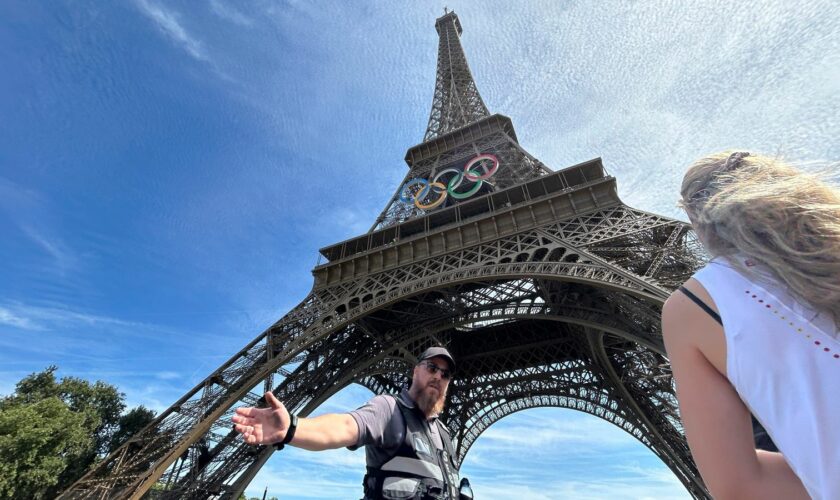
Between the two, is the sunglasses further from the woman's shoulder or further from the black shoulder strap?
the woman's shoulder

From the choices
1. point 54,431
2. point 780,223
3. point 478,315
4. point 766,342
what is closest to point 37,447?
point 54,431

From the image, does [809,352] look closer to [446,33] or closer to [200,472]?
[200,472]

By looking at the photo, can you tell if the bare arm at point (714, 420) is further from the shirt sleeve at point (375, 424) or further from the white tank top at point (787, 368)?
the shirt sleeve at point (375, 424)

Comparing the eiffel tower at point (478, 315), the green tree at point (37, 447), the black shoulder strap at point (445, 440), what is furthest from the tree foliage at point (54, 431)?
the black shoulder strap at point (445, 440)

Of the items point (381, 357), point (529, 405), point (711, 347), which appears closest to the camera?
point (711, 347)

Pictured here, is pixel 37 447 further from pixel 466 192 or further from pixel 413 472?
pixel 413 472

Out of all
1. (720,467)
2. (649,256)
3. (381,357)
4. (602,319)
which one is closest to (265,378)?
(381,357)

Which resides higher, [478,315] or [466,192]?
[466,192]
